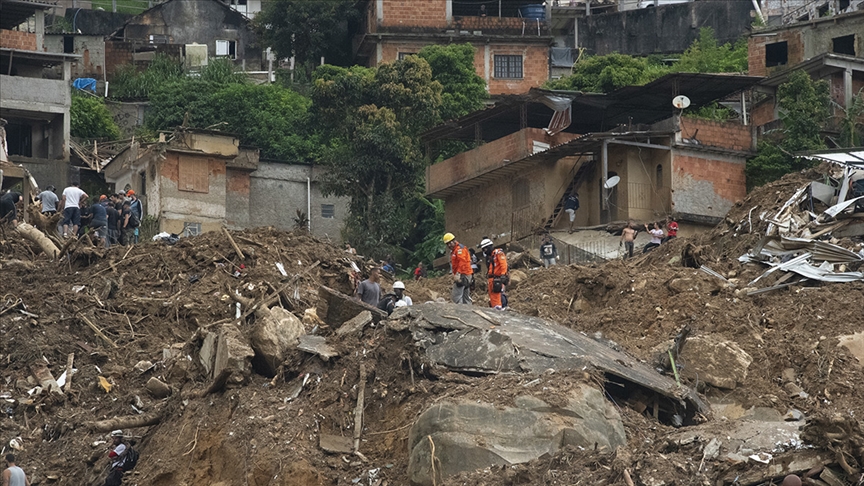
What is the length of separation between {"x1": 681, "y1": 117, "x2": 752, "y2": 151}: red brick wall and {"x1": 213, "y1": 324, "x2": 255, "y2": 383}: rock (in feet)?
62.0

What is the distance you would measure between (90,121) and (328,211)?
8.72 metres

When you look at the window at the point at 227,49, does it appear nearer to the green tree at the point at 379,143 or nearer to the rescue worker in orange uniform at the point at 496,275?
the green tree at the point at 379,143

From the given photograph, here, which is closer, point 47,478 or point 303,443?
point 303,443

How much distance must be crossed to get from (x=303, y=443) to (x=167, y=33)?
40336 millimetres

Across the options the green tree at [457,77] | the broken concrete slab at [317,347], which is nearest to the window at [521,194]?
the green tree at [457,77]

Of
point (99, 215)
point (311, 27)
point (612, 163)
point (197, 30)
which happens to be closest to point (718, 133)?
point (612, 163)

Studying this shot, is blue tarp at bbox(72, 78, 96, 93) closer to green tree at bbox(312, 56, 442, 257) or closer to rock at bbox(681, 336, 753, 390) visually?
green tree at bbox(312, 56, 442, 257)

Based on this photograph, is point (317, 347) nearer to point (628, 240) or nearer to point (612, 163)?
point (628, 240)

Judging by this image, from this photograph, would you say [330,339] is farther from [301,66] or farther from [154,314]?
[301,66]

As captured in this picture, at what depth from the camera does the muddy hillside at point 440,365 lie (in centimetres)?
1622

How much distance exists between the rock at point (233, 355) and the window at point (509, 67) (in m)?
32.4

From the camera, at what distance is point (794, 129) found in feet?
119

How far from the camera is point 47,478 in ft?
63.1

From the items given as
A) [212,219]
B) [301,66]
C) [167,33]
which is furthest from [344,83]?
[167,33]
